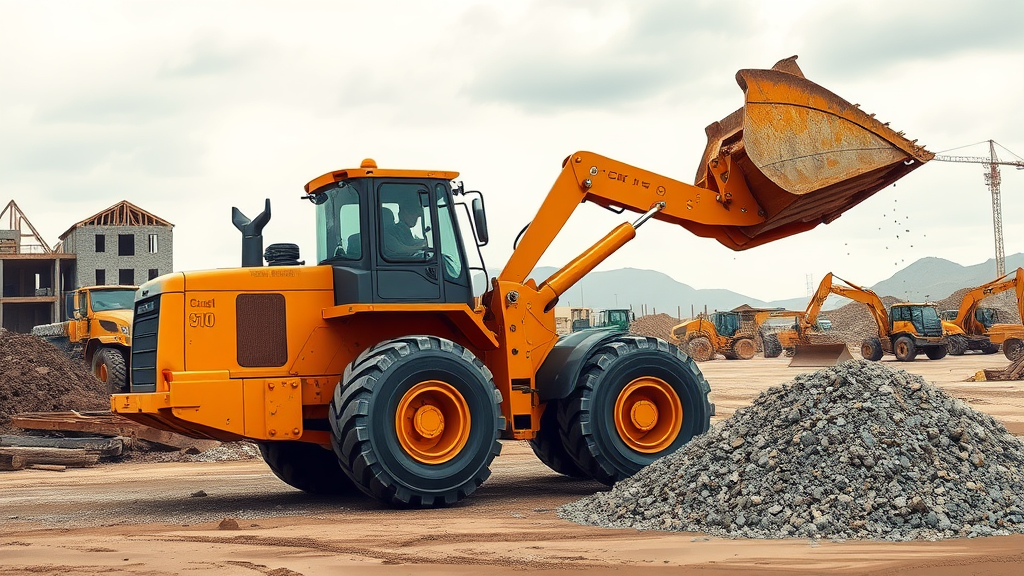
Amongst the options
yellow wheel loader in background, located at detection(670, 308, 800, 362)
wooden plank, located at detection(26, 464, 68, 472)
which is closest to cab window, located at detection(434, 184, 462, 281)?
wooden plank, located at detection(26, 464, 68, 472)

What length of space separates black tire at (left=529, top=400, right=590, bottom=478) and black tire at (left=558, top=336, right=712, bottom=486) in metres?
0.38

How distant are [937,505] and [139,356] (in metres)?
6.83

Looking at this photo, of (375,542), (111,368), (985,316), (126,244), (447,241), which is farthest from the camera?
(126,244)

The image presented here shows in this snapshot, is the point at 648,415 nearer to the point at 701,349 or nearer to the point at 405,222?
the point at 405,222

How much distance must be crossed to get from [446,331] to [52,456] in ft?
24.3

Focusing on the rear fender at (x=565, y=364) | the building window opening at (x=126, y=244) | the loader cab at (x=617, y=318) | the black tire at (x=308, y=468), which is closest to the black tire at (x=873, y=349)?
the loader cab at (x=617, y=318)

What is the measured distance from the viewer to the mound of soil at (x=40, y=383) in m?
18.5

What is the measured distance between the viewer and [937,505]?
7883 mm

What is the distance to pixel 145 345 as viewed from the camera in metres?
10.2

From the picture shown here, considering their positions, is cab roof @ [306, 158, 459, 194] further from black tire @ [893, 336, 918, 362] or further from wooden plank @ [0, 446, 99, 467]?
black tire @ [893, 336, 918, 362]

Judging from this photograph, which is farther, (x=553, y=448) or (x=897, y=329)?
(x=897, y=329)

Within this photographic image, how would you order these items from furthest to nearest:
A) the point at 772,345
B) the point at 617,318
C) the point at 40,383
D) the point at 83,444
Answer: the point at 617,318, the point at 772,345, the point at 40,383, the point at 83,444

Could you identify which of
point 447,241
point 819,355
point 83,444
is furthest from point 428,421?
point 819,355

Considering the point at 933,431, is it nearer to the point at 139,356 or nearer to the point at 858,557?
the point at 858,557
